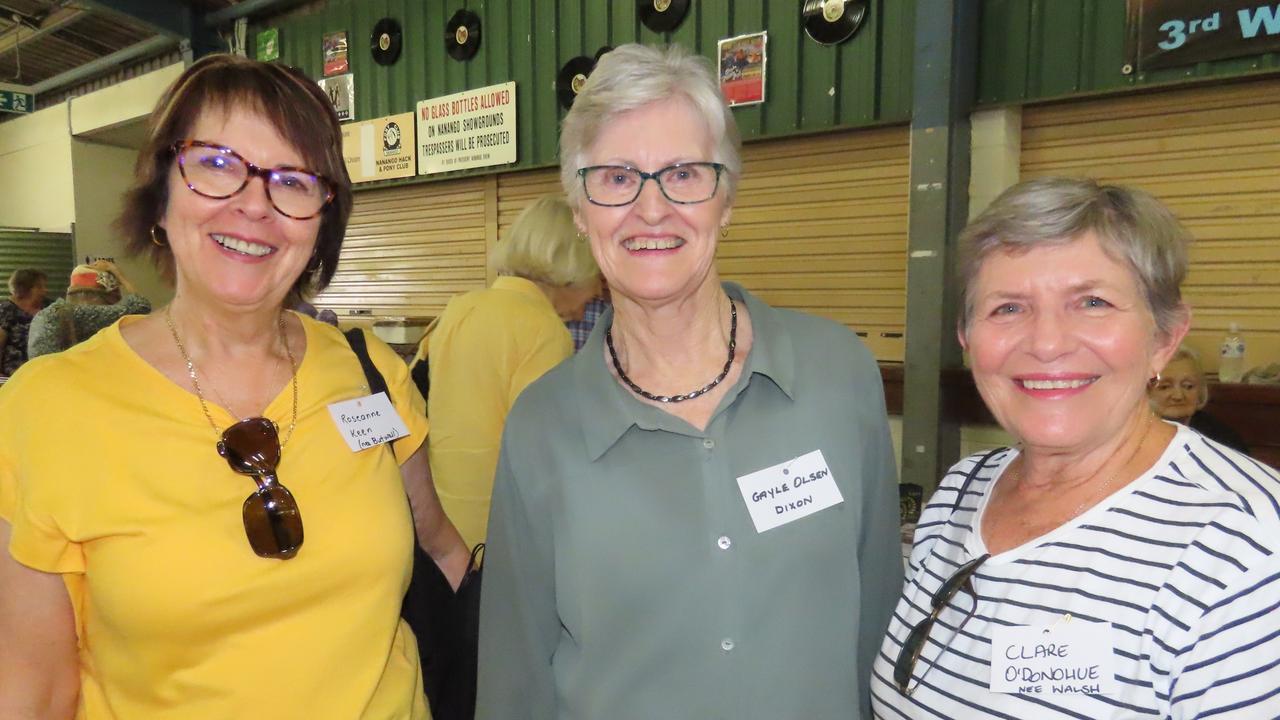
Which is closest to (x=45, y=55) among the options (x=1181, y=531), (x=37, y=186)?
(x=37, y=186)

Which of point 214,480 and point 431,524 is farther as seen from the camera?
point 431,524

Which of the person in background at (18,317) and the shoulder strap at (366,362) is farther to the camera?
the person in background at (18,317)

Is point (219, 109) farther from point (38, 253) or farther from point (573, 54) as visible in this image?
point (38, 253)

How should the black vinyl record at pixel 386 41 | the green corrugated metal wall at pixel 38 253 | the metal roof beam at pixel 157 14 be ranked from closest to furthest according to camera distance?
the black vinyl record at pixel 386 41
the metal roof beam at pixel 157 14
the green corrugated metal wall at pixel 38 253

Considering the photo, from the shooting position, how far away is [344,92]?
8.34m

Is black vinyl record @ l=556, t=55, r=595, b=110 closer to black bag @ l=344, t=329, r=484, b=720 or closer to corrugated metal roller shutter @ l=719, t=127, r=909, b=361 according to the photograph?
corrugated metal roller shutter @ l=719, t=127, r=909, b=361

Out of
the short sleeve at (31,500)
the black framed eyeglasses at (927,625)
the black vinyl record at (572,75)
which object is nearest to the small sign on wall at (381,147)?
the black vinyl record at (572,75)

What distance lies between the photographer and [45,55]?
10.4 m

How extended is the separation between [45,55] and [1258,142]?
1353 centimetres

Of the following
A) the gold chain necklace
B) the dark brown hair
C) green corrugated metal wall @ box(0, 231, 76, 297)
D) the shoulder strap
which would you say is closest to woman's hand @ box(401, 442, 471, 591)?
the shoulder strap

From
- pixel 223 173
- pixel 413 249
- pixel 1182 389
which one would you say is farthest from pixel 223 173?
pixel 413 249

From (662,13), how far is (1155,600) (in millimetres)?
5868

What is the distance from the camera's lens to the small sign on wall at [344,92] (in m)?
8.27

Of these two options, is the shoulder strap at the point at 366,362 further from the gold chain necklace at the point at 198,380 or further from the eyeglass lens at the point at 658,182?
the eyeglass lens at the point at 658,182
